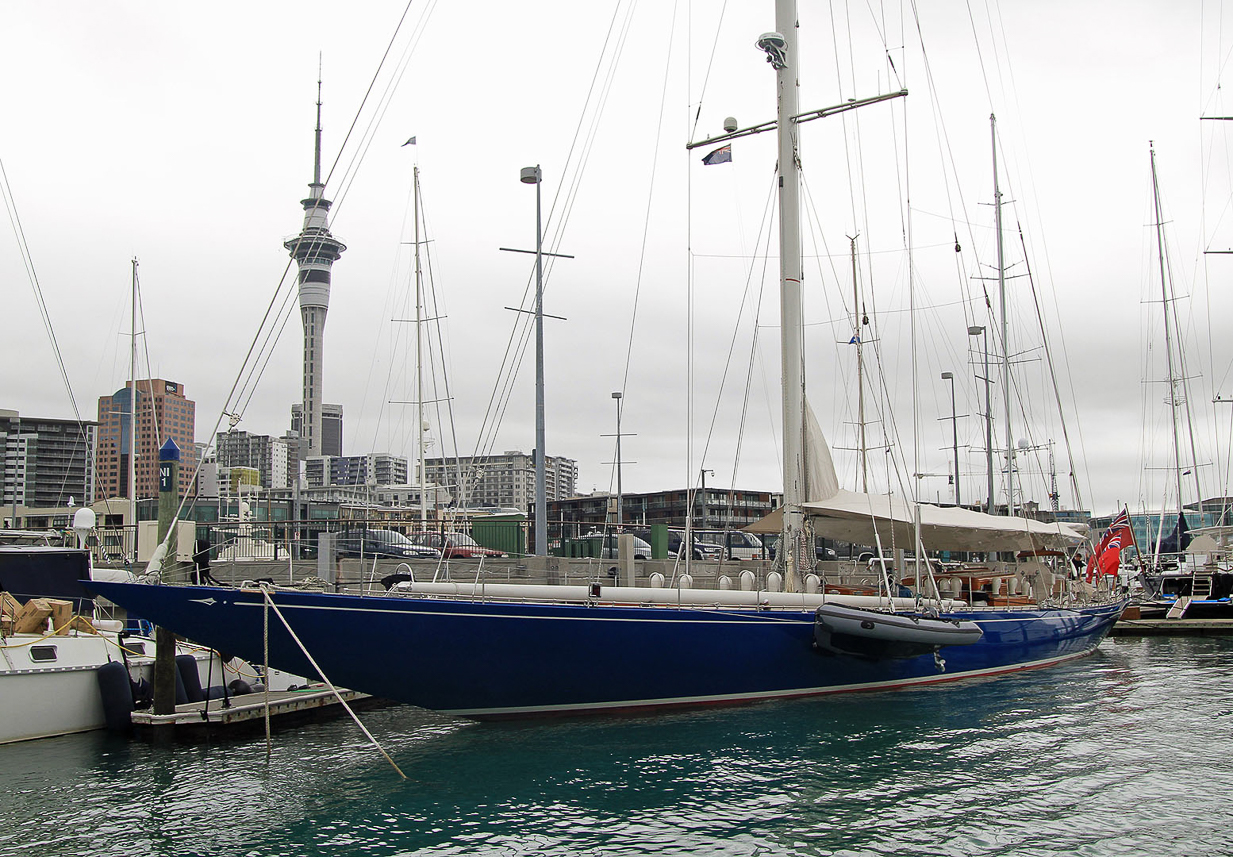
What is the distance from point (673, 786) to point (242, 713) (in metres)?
7.04

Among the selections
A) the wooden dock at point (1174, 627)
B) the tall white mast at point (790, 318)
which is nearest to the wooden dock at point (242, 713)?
the tall white mast at point (790, 318)

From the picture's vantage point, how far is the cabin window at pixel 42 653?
1320cm

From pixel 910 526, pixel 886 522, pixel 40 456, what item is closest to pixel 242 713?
pixel 886 522

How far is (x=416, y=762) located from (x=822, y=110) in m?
12.4

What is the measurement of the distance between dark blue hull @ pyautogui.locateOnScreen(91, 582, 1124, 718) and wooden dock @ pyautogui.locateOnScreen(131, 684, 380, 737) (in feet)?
5.10

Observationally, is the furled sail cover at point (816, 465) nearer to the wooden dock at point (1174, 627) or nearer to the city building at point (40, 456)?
the wooden dock at point (1174, 627)

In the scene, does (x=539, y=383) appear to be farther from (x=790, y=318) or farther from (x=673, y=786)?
(x=673, y=786)

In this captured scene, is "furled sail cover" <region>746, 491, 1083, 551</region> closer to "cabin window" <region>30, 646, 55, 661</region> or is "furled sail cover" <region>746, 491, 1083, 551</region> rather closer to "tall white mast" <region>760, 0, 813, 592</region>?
"tall white mast" <region>760, 0, 813, 592</region>

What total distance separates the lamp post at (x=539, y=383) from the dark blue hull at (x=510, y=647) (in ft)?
23.1

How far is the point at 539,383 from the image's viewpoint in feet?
65.6

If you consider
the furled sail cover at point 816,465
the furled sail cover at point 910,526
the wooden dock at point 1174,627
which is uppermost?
the furled sail cover at point 816,465

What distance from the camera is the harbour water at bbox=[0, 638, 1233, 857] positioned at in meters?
7.91

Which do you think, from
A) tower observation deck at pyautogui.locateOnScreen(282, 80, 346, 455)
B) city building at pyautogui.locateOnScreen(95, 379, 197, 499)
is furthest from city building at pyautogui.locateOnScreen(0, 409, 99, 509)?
tower observation deck at pyautogui.locateOnScreen(282, 80, 346, 455)

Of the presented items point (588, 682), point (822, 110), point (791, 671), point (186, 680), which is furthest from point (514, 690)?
point (822, 110)
